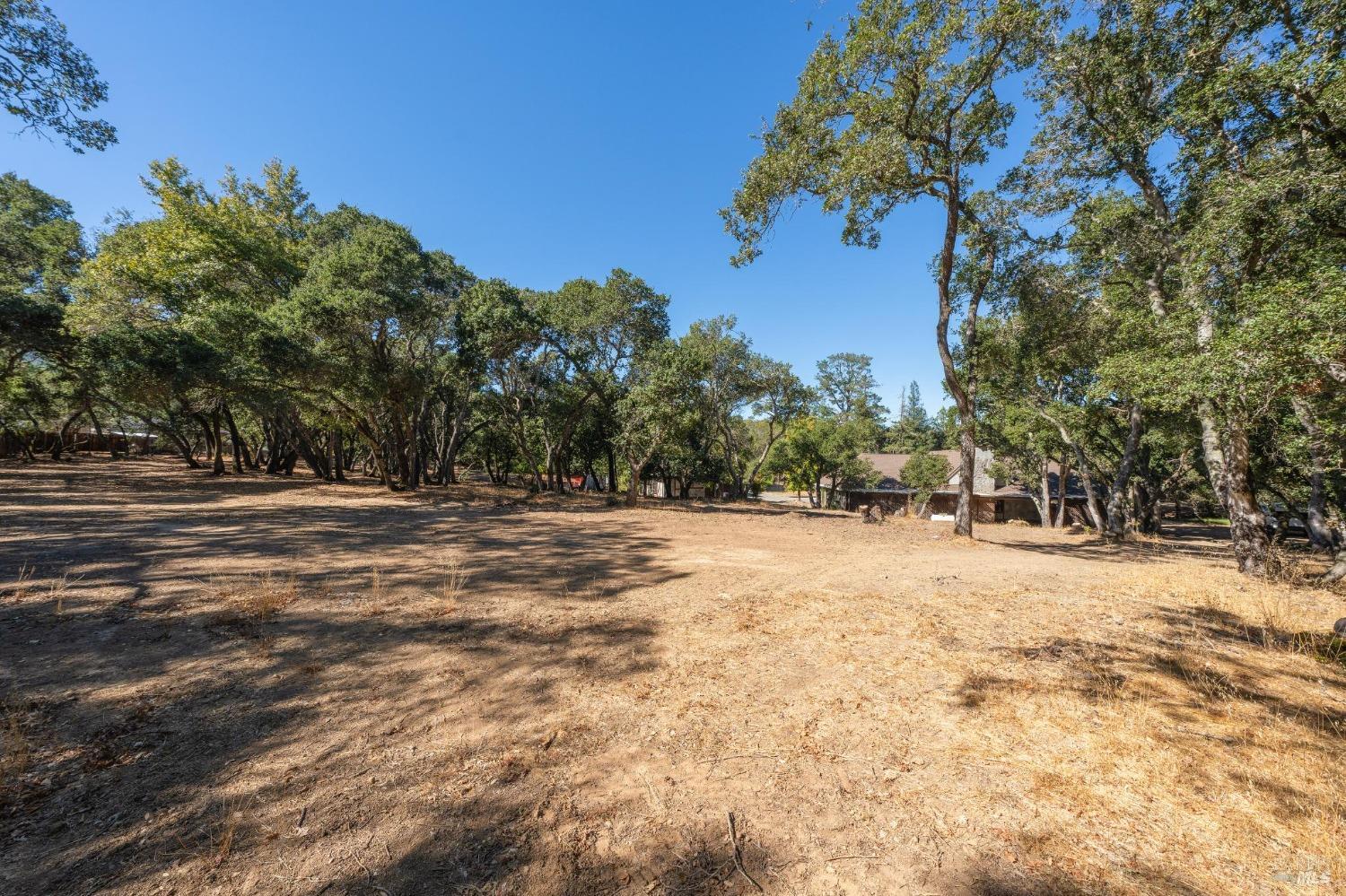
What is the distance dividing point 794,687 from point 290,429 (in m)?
31.5

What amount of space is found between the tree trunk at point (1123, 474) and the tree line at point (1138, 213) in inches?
5.6

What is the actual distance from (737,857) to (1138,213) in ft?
57.4

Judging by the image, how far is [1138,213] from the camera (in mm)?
11633

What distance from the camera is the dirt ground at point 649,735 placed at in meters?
2.24

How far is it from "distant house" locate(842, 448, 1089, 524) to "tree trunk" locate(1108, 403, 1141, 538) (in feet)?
36.4

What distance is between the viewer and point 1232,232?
7469mm

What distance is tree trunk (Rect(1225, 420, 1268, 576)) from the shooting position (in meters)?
8.77

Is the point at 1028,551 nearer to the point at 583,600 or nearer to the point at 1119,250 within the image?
the point at 1119,250

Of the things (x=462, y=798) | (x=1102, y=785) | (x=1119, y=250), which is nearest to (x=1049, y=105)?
(x=1119, y=250)

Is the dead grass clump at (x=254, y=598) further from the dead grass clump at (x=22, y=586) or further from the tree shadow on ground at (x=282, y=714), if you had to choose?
the dead grass clump at (x=22, y=586)

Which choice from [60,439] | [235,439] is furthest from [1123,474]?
[60,439]

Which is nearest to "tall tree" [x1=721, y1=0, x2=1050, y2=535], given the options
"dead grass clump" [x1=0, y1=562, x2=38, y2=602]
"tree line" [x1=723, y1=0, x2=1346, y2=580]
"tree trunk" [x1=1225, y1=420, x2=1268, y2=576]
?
"tree line" [x1=723, y1=0, x2=1346, y2=580]

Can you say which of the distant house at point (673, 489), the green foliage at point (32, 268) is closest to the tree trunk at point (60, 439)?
the green foliage at point (32, 268)

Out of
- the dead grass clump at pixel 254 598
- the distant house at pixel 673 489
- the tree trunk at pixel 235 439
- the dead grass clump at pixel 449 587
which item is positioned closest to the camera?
the dead grass clump at pixel 254 598
